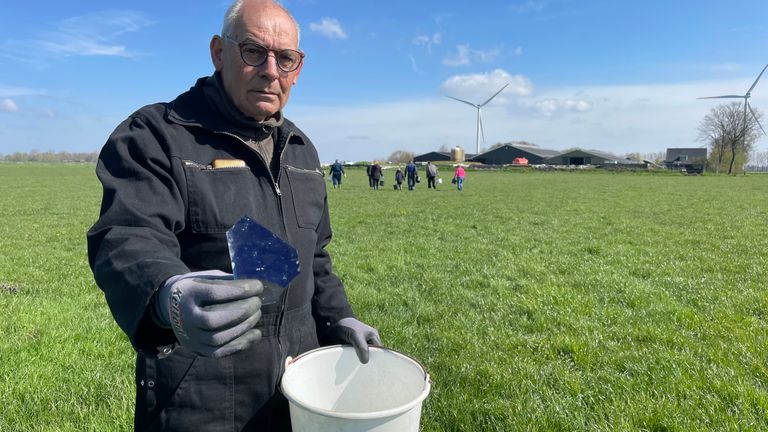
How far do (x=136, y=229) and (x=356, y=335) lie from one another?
3.25 ft

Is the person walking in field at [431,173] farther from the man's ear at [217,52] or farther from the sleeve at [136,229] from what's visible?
the sleeve at [136,229]

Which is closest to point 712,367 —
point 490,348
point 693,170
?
point 490,348

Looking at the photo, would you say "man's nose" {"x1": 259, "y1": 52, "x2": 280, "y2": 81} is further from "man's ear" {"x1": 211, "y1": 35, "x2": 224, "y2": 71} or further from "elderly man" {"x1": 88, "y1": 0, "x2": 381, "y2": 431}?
"man's ear" {"x1": 211, "y1": 35, "x2": 224, "y2": 71}

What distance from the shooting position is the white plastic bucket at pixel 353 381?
6.09 ft

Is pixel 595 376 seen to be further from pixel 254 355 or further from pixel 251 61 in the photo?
pixel 251 61

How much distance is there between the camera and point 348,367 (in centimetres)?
223

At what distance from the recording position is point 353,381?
228 cm

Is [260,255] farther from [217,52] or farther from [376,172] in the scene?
[376,172]

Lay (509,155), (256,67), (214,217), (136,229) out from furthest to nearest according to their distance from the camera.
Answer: (509,155) → (256,67) → (214,217) → (136,229)

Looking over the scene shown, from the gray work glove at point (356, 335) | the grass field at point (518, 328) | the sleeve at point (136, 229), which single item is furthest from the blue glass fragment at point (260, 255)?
the grass field at point (518, 328)

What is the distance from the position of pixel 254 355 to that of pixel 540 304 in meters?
4.83

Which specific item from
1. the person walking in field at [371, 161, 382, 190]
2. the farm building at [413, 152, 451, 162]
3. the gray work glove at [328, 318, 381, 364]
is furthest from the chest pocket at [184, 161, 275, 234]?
the farm building at [413, 152, 451, 162]

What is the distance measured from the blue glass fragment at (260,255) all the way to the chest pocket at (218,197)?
0.62 metres

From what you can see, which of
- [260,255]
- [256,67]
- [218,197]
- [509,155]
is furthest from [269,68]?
[509,155]
